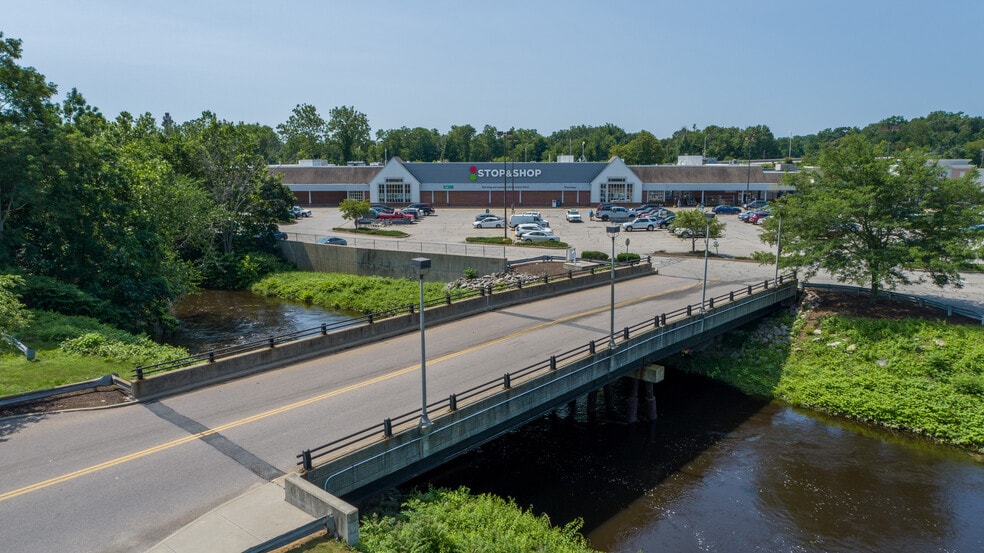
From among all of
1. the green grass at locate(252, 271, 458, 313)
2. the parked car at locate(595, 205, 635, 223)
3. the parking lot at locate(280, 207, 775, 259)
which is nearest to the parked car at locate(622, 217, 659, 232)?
the parking lot at locate(280, 207, 775, 259)

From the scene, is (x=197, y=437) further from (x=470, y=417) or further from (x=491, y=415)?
(x=491, y=415)

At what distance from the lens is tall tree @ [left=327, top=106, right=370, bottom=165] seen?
13375cm

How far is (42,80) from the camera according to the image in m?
31.6

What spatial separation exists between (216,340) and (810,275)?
1263 inches

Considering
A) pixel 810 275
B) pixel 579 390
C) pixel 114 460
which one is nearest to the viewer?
pixel 114 460

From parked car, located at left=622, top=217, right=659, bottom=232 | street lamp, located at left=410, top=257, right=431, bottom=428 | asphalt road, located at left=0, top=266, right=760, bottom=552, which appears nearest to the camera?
asphalt road, located at left=0, top=266, right=760, bottom=552

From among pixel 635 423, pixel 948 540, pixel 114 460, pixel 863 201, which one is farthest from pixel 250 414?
pixel 863 201

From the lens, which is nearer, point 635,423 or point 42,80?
point 635,423

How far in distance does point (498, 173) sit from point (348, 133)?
191ft

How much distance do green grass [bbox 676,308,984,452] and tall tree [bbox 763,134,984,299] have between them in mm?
2736

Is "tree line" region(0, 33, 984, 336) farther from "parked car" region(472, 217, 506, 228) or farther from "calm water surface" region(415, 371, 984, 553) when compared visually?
"calm water surface" region(415, 371, 984, 553)

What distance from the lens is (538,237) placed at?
2207 inches

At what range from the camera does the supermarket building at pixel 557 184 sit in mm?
86000

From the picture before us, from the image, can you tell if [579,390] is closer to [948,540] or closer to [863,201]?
[948,540]
